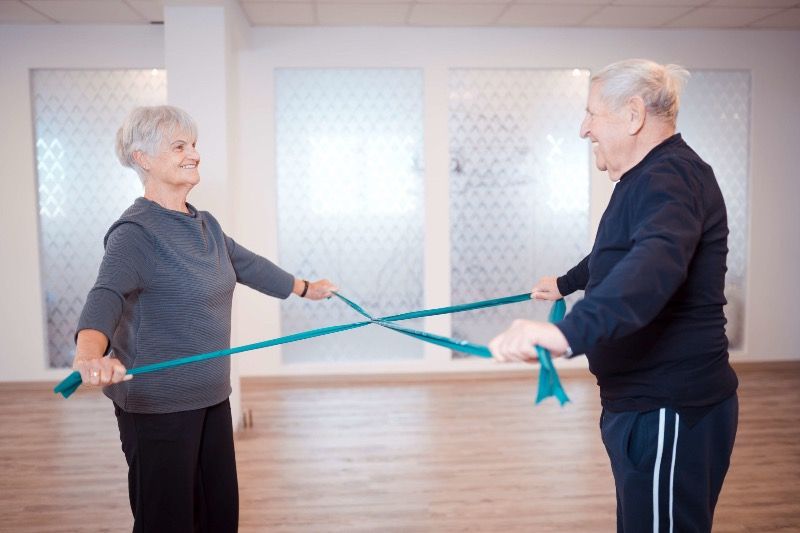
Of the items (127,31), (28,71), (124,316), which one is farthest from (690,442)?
(28,71)

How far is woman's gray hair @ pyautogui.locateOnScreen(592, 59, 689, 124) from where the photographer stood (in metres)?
1.64

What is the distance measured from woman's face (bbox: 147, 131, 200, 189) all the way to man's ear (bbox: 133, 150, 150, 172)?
0.01 m

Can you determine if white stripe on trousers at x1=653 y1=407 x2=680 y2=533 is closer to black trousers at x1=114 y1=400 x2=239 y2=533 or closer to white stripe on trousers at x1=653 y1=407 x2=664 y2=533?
white stripe on trousers at x1=653 y1=407 x2=664 y2=533

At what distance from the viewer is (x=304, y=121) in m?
5.56

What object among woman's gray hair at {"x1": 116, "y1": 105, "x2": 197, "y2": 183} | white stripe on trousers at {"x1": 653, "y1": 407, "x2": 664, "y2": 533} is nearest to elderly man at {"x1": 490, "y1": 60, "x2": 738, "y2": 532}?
white stripe on trousers at {"x1": 653, "y1": 407, "x2": 664, "y2": 533}

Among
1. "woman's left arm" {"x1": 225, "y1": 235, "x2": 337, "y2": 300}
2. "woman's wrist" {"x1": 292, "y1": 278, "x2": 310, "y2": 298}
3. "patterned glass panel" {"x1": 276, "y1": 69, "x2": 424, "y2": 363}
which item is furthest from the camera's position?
"patterned glass panel" {"x1": 276, "y1": 69, "x2": 424, "y2": 363}

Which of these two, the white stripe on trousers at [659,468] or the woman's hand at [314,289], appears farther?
the woman's hand at [314,289]

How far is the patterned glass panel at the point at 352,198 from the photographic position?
5.54m

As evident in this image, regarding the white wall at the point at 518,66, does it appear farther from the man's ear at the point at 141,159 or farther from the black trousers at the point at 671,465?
the black trousers at the point at 671,465

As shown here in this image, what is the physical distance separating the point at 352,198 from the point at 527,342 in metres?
4.38

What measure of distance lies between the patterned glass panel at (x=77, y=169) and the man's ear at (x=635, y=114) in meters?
4.54

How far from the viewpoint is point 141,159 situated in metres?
2.11

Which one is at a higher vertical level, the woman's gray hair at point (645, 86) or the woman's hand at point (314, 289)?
the woman's gray hair at point (645, 86)

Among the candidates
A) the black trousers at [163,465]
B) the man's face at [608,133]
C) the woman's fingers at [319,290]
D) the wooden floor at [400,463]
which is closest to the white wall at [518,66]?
the wooden floor at [400,463]
